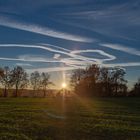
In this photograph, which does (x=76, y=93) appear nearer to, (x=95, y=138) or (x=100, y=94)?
(x=100, y=94)

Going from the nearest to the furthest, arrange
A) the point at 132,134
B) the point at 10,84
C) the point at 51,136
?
1. the point at 51,136
2. the point at 132,134
3. the point at 10,84

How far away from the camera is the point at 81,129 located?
2491 cm

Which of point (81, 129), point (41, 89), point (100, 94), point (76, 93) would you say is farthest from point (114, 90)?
point (81, 129)

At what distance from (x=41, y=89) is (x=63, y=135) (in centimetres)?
13873

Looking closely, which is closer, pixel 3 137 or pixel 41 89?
pixel 3 137

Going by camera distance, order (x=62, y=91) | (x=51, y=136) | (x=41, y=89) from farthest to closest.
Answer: (x=41, y=89)
(x=62, y=91)
(x=51, y=136)

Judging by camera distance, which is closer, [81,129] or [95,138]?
[95,138]

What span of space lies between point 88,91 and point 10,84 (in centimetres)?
3476

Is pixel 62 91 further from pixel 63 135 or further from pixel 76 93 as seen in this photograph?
pixel 63 135

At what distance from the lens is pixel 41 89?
159750 mm

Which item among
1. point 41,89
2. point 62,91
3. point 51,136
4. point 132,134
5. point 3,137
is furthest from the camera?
point 41,89

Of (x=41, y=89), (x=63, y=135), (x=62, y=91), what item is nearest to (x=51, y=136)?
(x=63, y=135)

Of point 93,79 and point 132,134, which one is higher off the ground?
point 93,79

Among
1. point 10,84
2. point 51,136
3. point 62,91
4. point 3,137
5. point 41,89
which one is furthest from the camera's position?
point 41,89
